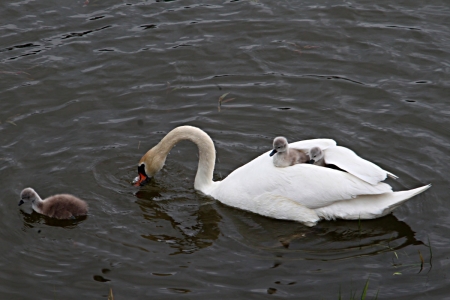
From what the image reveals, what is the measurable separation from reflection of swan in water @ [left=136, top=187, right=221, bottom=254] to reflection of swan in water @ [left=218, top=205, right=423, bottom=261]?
0.22 m

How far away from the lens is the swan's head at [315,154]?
873 centimetres

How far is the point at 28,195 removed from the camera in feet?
29.5

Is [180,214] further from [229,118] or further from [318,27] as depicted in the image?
[318,27]

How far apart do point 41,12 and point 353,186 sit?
303 inches

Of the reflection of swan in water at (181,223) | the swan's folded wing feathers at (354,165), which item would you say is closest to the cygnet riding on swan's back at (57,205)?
the reflection of swan in water at (181,223)

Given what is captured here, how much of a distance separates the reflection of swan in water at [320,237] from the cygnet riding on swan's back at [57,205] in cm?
180

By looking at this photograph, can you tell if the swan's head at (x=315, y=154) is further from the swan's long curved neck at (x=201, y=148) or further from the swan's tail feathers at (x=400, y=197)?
the swan's long curved neck at (x=201, y=148)

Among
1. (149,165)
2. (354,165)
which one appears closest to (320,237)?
(354,165)

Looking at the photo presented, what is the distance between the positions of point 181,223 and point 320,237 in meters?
1.74

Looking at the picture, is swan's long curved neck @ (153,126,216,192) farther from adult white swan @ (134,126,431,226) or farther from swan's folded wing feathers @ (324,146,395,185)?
swan's folded wing feathers @ (324,146,395,185)

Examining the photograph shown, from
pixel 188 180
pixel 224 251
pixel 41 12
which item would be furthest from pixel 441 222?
pixel 41 12

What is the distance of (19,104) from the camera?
36.9 feet

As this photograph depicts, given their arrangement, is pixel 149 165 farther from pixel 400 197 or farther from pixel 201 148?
pixel 400 197

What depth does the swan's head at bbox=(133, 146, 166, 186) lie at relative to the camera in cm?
962
